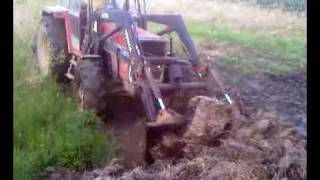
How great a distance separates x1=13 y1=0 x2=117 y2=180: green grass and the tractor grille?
776mm

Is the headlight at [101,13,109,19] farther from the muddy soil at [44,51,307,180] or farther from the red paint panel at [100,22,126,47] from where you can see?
the muddy soil at [44,51,307,180]

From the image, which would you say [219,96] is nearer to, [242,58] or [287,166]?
[287,166]

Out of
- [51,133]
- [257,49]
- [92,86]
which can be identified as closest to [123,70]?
[92,86]

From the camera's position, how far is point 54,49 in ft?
21.4

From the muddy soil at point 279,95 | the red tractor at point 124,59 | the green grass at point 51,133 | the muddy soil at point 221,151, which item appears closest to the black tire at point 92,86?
the red tractor at point 124,59

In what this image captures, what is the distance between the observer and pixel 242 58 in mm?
8578

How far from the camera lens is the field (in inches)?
161

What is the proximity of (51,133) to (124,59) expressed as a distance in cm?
96

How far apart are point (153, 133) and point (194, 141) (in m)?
0.33

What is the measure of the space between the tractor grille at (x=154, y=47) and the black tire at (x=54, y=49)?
150 centimetres

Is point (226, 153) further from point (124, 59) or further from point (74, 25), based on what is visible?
point (74, 25)

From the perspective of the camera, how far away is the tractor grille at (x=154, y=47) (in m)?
5.28

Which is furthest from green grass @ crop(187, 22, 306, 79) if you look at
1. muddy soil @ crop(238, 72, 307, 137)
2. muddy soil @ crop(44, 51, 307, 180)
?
muddy soil @ crop(44, 51, 307, 180)

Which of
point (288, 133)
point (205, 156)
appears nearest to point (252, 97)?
point (288, 133)
